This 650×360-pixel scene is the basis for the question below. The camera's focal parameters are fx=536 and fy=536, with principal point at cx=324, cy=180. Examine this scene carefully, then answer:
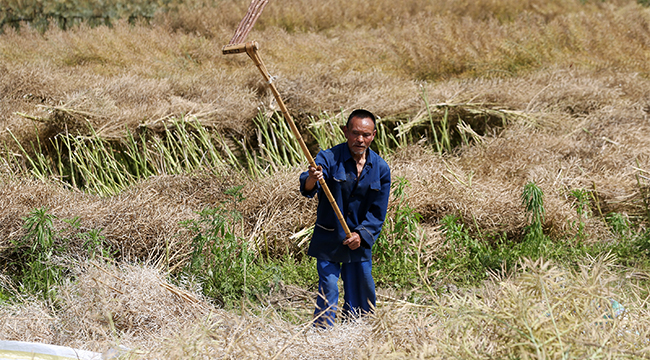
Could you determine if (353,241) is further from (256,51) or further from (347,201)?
(256,51)

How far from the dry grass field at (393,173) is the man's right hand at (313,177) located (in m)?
0.59

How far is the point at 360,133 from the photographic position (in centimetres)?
260

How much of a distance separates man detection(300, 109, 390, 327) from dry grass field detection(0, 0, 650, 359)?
0.93 ft

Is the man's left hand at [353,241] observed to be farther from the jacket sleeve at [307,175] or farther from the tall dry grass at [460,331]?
the tall dry grass at [460,331]

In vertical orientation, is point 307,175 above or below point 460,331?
above

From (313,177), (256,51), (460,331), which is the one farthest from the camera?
(313,177)

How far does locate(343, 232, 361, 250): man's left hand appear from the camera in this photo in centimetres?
263

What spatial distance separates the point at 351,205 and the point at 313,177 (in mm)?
364

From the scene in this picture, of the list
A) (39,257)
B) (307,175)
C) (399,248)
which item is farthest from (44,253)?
(399,248)

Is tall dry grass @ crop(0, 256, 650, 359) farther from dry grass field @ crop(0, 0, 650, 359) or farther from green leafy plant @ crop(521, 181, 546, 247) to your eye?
green leafy plant @ crop(521, 181, 546, 247)

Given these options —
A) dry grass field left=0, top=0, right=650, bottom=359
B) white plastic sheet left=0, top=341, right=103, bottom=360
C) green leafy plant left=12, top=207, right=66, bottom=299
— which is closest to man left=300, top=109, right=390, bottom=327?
dry grass field left=0, top=0, right=650, bottom=359

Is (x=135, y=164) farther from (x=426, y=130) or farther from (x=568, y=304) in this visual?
(x=568, y=304)

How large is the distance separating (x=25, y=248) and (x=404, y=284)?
2.53 meters

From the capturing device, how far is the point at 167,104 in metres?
5.46
